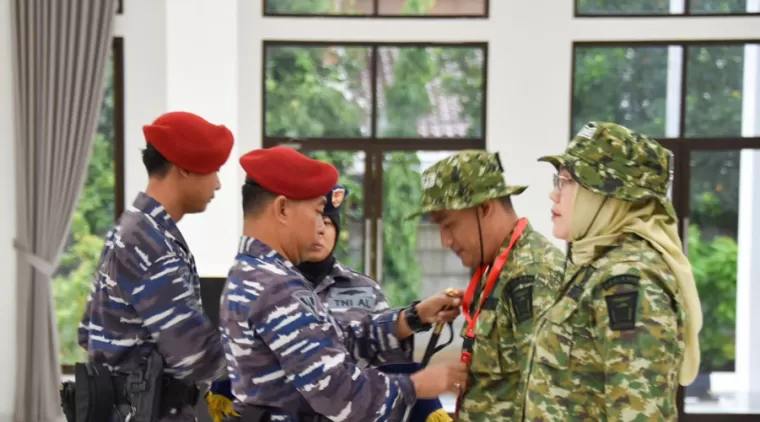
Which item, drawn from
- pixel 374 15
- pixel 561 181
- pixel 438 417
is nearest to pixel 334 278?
pixel 438 417

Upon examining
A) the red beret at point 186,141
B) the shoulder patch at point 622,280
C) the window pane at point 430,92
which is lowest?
the shoulder patch at point 622,280

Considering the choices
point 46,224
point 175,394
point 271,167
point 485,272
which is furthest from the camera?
point 46,224

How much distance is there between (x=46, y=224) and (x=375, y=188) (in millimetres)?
2017

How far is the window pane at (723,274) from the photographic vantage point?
4.95 meters

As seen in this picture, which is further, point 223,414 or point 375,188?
point 375,188

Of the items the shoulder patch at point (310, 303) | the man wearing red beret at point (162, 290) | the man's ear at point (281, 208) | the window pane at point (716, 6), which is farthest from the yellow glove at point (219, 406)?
the window pane at point (716, 6)

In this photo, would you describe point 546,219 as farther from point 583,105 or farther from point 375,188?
point 375,188

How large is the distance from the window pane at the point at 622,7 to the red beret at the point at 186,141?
3502mm

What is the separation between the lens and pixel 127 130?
191 inches

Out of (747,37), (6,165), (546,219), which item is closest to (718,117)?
(747,37)

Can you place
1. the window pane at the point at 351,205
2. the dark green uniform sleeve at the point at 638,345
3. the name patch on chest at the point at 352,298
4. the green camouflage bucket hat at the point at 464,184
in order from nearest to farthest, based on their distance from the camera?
1. the dark green uniform sleeve at the point at 638,345
2. the green camouflage bucket hat at the point at 464,184
3. the name patch on chest at the point at 352,298
4. the window pane at the point at 351,205

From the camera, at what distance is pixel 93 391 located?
6.51ft

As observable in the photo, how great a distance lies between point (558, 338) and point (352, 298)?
1.00 metres

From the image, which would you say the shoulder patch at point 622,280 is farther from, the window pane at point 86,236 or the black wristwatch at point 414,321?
the window pane at point 86,236
